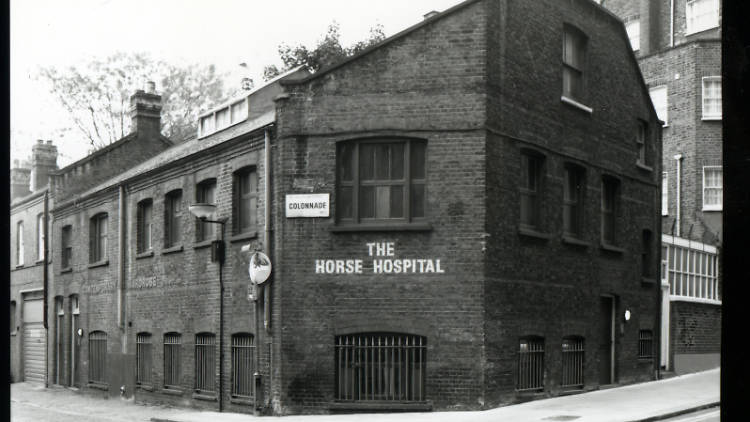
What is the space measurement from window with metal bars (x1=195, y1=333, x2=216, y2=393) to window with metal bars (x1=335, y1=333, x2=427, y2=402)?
4924 millimetres

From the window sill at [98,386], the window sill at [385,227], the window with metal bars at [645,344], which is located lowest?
the window sill at [98,386]

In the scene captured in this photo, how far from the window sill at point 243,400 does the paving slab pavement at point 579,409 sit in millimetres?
293

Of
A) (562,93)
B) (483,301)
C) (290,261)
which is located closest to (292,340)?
(290,261)

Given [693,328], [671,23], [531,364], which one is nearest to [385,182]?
[531,364]

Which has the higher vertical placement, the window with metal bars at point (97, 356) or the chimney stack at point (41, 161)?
the chimney stack at point (41, 161)

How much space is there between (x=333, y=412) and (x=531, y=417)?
4017mm

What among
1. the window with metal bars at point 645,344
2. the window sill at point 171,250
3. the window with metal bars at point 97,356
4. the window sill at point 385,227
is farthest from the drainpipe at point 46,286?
the window with metal bars at point 645,344

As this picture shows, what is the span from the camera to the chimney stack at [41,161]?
129 feet

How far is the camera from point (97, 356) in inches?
1109

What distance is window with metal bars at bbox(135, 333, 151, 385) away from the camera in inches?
964

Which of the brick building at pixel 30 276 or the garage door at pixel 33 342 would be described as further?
the brick building at pixel 30 276

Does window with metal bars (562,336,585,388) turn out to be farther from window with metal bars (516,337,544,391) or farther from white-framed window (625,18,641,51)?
white-framed window (625,18,641,51)

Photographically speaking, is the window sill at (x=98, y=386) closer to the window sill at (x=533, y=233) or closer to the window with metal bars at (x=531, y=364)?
the window with metal bars at (x=531, y=364)

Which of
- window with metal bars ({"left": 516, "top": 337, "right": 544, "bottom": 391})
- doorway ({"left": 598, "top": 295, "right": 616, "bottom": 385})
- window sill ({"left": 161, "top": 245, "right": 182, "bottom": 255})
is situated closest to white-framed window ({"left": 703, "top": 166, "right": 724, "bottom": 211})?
doorway ({"left": 598, "top": 295, "right": 616, "bottom": 385})
